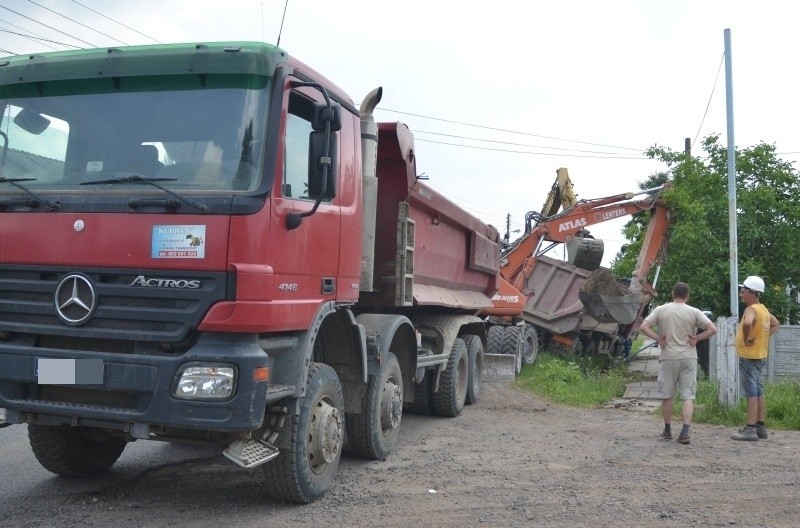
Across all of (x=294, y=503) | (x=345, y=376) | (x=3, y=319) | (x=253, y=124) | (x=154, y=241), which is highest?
(x=253, y=124)

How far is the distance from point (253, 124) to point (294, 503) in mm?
2552

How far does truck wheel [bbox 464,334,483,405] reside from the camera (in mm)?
10562

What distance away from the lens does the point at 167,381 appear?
4.46 metres

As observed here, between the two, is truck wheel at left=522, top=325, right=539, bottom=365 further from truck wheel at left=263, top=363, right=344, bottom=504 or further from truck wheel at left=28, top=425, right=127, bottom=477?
truck wheel at left=28, top=425, right=127, bottom=477

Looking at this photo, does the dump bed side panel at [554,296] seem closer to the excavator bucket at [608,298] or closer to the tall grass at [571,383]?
the excavator bucket at [608,298]

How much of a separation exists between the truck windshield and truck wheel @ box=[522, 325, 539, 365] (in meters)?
11.0

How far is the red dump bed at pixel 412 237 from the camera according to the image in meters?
7.33

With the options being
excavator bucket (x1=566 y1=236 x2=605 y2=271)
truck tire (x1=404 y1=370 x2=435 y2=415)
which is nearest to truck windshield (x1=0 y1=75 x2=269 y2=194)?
truck tire (x1=404 y1=370 x2=435 y2=415)

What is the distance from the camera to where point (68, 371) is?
462 cm

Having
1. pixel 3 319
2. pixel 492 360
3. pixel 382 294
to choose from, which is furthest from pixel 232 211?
pixel 492 360

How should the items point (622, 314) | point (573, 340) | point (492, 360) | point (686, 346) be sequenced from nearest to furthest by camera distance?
point (686, 346) → point (492, 360) → point (622, 314) → point (573, 340)

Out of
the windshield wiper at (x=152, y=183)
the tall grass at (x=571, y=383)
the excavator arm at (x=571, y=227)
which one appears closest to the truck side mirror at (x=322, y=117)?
the windshield wiper at (x=152, y=183)

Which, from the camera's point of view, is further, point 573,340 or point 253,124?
point 573,340

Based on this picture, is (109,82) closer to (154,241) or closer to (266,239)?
(154,241)
